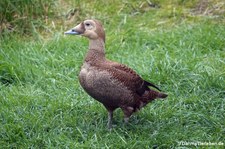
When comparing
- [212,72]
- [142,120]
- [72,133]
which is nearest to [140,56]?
[212,72]

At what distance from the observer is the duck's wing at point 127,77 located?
483 centimetres

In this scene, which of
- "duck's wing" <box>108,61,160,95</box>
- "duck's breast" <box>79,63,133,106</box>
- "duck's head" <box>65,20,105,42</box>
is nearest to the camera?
"duck's breast" <box>79,63,133,106</box>

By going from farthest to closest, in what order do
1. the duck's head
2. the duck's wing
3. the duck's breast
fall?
the duck's head → the duck's wing → the duck's breast

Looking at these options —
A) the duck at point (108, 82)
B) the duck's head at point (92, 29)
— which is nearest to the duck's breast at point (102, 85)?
the duck at point (108, 82)

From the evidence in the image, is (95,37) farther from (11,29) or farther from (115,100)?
(11,29)

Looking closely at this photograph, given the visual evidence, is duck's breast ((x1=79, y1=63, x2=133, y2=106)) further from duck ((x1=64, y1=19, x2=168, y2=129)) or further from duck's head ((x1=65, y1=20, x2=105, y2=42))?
duck's head ((x1=65, y1=20, x2=105, y2=42))

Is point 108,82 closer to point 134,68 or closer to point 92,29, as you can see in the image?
point 92,29

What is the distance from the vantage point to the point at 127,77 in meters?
4.89

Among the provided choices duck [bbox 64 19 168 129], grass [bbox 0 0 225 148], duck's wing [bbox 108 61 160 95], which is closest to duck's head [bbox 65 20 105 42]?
duck [bbox 64 19 168 129]

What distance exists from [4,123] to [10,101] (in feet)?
1.50

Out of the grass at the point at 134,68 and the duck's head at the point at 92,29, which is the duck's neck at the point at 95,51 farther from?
the grass at the point at 134,68

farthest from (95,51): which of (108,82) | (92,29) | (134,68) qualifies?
(134,68)

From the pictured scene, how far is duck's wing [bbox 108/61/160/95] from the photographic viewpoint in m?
4.83

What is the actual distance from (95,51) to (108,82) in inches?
13.3
